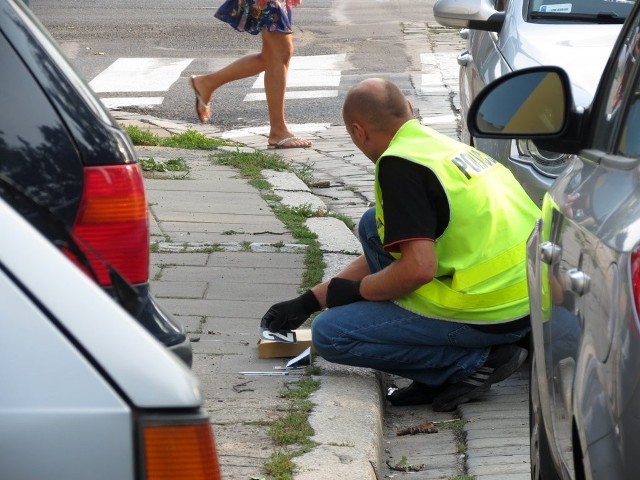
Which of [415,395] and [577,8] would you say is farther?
[577,8]

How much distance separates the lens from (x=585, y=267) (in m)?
2.58

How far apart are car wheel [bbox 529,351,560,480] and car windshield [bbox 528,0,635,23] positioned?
10.4 ft

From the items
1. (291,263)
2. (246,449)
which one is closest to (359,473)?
(246,449)

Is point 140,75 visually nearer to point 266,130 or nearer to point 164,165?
point 266,130

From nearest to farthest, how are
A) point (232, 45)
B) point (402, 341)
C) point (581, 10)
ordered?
point (402, 341) → point (581, 10) → point (232, 45)

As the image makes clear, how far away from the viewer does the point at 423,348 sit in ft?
16.3

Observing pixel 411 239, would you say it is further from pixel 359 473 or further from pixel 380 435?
pixel 359 473

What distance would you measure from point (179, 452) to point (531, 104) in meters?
1.66

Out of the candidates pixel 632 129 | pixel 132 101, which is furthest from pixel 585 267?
pixel 132 101

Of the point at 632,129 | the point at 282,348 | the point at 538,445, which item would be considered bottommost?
the point at 282,348

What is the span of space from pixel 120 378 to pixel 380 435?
2.88 metres

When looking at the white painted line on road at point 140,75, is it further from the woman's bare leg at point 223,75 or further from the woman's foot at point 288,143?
the woman's foot at point 288,143

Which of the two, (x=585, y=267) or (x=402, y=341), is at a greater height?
(x=585, y=267)

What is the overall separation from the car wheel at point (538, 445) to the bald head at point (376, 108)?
1.67 metres
